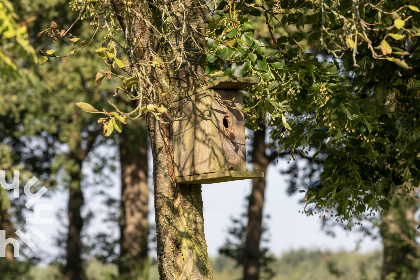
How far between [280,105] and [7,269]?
41.4 ft

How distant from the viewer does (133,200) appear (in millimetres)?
14930

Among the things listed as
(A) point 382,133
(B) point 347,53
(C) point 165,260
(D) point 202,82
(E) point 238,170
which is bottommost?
(C) point 165,260

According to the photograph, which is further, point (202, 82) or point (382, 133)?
point (382, 133)

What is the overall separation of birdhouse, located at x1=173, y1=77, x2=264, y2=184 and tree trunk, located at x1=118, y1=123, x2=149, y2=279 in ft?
30.5

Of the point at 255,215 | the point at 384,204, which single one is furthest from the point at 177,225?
the point at 255,215

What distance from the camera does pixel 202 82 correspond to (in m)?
4.87

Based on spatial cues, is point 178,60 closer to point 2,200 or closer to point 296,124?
Result: point 296,124

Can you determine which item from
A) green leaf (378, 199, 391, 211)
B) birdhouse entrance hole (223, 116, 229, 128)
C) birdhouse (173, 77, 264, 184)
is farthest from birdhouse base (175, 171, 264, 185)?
green leaf (378, 199, 391, 211)

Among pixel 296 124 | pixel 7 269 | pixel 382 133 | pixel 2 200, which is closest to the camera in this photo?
pixel 382 133

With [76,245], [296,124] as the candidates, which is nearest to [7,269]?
[76,245]

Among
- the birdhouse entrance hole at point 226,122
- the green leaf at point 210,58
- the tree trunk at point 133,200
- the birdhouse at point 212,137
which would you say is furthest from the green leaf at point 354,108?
the tree trunk at point 133,200

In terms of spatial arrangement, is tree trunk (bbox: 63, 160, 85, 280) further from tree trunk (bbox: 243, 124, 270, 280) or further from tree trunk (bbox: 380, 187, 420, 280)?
tree trunk (bbox: 380, 187, 420, 280)

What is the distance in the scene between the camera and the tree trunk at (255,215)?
45.5 feet

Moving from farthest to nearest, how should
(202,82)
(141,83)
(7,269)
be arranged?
1. (7,269)
2. (202,82)
3. (141,83)
